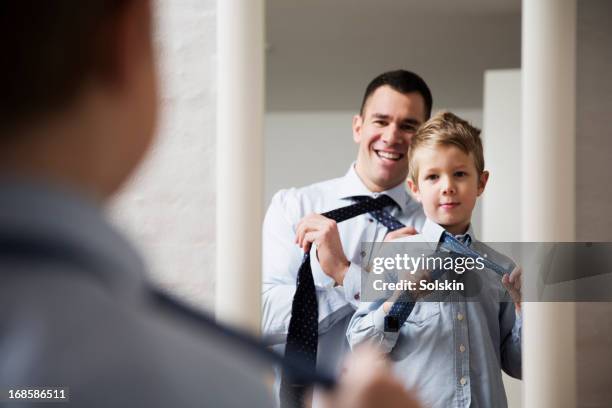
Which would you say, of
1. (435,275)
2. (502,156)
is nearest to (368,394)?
(435,275)

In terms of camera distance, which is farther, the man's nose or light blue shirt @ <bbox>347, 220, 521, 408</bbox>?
the man's nose

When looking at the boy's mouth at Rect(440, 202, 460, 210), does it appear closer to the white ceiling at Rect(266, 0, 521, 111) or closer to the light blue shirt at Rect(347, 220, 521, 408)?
the light blue shirt at Rect(347, 220, 521, 408)

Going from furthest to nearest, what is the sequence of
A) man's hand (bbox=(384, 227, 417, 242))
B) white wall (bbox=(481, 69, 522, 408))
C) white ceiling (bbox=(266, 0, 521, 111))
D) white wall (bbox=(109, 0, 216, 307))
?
white ceiling (bbox=(266, 0, 521, 111))
white wall (bbox=(481, 69, 522, 408))
white wall (bbox=(109, 0, 216, 307))
man's hand (bbox=(384, 227, 417, 242))

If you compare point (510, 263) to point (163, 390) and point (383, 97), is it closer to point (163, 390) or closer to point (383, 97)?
point (383, 97)

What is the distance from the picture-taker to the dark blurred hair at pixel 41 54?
162 mm

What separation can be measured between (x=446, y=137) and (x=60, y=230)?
56.7 inches

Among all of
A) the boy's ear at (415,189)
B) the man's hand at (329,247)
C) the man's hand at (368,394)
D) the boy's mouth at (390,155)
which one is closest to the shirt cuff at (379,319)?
the man's hand at (329,247)

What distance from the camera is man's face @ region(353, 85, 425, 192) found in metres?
1.71

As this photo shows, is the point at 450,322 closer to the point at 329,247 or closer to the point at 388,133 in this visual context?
the point at 329,247

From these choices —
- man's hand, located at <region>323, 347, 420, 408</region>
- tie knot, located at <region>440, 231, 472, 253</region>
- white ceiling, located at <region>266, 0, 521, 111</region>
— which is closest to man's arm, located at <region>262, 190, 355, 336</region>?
tie knot, located at <region>440, 231, 472, 253</region>

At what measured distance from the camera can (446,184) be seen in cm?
156

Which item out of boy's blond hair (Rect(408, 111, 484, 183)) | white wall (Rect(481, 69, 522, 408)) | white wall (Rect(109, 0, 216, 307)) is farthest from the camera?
white wall (Rect(481, 69, 522, 408))

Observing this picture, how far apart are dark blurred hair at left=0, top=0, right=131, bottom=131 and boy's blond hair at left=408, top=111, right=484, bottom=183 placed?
55.6 inches

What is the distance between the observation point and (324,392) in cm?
18
